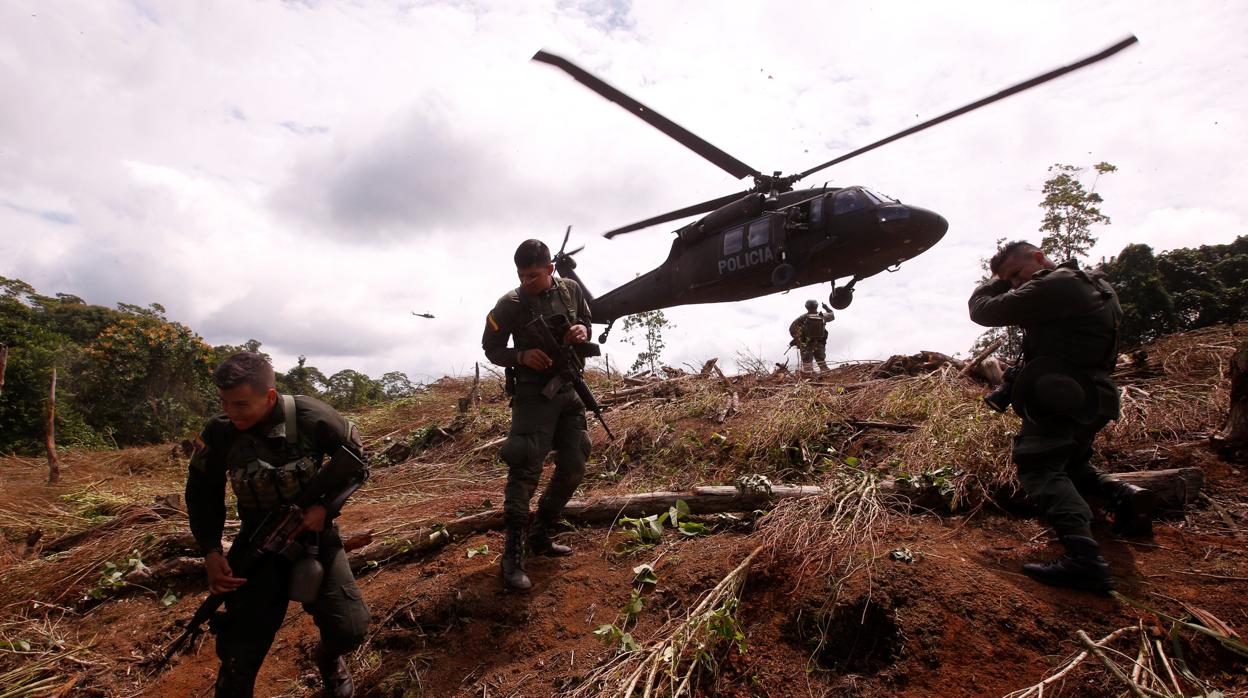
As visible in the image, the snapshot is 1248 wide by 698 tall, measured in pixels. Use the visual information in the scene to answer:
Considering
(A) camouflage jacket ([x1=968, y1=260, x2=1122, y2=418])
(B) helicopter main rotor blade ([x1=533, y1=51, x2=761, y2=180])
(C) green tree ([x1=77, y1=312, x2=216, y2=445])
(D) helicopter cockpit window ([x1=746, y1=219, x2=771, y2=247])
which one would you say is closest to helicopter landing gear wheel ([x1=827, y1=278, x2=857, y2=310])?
(D) helicopter cockpit window ([x1=746, y1=219, x2=771, y2=247])

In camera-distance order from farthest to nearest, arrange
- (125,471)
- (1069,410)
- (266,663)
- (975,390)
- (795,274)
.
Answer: (125,471)
(795,274)
(975,390)
(266,663)
(1069,410)

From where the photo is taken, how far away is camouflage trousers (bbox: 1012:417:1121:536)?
236cm

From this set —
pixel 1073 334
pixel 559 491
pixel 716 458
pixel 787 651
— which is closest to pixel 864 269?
pixel 716 458

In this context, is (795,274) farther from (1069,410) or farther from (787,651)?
(787,651)

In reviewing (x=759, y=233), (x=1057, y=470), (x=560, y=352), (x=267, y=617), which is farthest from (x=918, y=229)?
(x=267, y=617)

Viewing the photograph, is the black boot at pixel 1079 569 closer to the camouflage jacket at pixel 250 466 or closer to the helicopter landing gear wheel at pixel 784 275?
the camouflage jacket at pixel 250 466

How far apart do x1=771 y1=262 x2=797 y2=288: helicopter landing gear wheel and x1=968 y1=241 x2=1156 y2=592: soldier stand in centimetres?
408

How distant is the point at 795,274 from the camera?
22.6ft

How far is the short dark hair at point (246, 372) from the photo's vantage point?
2.25 metres

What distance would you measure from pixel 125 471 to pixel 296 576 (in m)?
8.10

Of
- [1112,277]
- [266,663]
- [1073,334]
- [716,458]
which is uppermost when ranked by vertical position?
[1112,277]

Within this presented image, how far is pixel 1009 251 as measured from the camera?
9.70 feet

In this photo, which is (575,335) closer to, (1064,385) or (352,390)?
(1064,385)

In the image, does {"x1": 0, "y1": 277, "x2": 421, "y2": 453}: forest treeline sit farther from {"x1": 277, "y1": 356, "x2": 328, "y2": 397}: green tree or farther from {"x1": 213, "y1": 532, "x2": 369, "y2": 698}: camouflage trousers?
{"x1": 213, "y1": 532, "x2": 369, "y2": 698}: camouflage trousers
